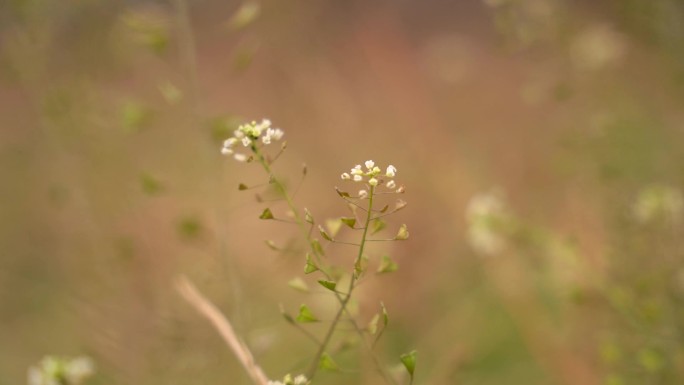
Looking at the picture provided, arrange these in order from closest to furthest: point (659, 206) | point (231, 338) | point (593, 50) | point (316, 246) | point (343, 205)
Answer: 1. point (316, 246)
2. point (231, 338)
3. point (659, 206)
4. point (593, 50)
5. point (343, 205)

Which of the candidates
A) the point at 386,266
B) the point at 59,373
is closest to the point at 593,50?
the point at 386,266

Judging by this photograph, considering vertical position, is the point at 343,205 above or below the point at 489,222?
above

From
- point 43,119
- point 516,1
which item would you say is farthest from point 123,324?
point 516,1

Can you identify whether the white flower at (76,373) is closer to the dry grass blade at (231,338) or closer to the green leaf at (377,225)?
the dry grass blade at (231,338)

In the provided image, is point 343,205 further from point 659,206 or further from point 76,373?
point 76,373

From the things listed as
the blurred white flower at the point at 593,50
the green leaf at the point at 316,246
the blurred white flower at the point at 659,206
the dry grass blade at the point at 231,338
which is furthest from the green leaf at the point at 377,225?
the blurred white flower at the point at 593,50

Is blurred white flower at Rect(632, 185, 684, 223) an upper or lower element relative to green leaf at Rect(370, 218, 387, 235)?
upper

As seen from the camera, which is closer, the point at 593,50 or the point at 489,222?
the point at 489,222

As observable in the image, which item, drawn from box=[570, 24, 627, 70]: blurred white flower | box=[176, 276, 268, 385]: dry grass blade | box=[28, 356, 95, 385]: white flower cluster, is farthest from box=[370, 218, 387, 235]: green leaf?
box=[570, 24, 627, 70]: blurred white flower

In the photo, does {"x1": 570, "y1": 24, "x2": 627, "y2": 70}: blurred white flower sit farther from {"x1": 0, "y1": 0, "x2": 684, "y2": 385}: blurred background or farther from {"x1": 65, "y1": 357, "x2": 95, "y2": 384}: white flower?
{"x1": 65, "y1": 357, "x2": 95, "y2": 384}: white flower
